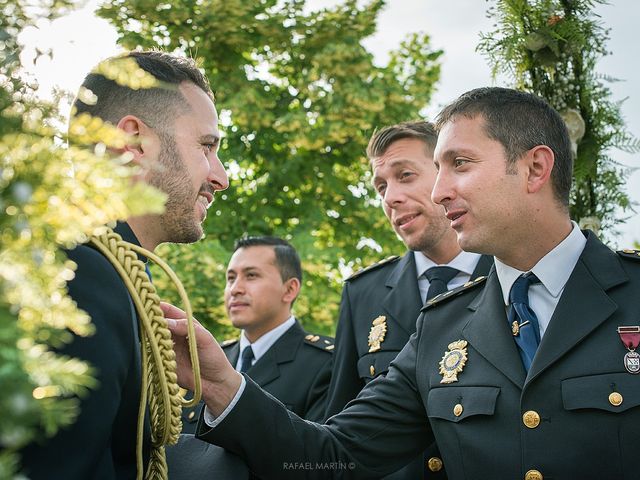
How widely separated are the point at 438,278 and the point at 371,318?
19.1 inches

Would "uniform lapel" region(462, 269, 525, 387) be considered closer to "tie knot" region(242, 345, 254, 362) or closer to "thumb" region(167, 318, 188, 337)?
"thumb" region(167, 318, 188, 337)

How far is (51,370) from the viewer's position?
964 mm

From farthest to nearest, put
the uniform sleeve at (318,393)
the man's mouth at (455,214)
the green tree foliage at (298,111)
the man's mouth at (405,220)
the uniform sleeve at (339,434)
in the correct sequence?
the green tree foliage at (298,111)
the uniform sleeve at (318,393)
the man's mouth at (405,220)
the man's mouth at (455,214)
the uniform sleeve at (339,434)

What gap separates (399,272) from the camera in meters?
4.80

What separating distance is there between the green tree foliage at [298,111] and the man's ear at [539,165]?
859 cm

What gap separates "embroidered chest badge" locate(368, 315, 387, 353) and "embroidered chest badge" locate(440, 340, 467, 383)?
1244 millimetres

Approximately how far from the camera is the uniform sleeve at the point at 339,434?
277 cm

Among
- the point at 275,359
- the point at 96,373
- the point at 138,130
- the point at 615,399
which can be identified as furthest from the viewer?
the point at 275,359

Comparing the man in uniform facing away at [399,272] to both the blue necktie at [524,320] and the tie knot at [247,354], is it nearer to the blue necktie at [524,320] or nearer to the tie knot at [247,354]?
the blue necktie at [524,320]

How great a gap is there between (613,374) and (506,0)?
97.8 inches

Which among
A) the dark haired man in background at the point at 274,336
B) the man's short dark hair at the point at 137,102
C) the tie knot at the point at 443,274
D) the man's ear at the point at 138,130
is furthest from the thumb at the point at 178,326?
the dark haired man in background at the point at 274,336

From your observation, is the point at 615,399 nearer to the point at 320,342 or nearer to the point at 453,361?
the point at 453,361

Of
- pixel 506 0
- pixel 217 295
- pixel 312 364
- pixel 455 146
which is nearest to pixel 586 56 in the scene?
pixel 506 0

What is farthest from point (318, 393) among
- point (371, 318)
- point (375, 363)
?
point (375, 363)
